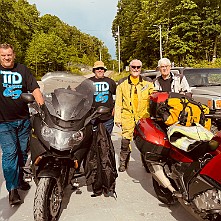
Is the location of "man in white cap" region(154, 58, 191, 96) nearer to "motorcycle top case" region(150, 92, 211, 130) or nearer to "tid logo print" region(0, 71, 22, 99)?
"motorcycle top case" region(150, 92, 211, 130)

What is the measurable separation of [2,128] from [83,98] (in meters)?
1.15

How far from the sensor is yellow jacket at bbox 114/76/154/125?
16.8 feet

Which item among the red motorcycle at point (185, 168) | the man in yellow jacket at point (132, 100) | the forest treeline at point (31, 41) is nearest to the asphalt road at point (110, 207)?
the red motorcycle at point (185, 168)

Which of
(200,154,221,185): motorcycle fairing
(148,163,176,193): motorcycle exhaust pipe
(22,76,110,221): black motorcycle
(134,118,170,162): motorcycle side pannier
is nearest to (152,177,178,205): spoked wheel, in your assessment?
(148,163,176,193): motorcycle exhaust pipe

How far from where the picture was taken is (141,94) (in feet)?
16.8

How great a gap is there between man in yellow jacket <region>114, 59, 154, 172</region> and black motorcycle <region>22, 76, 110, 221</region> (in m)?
1.53

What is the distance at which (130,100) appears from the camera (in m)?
5.16

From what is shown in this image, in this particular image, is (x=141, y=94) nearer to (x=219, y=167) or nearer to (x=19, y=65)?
(x=19, y=65)

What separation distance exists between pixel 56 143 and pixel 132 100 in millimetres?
2170

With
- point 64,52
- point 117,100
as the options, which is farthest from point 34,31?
point 117,100

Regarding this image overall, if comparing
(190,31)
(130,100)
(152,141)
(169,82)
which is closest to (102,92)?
(130,100)

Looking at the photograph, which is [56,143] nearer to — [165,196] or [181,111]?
[181,111]

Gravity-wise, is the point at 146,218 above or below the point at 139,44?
below

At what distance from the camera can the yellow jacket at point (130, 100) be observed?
16.8 ft
